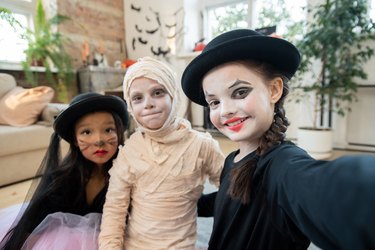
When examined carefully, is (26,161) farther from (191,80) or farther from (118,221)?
(191,80)


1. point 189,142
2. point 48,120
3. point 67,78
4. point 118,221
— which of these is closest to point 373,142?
point 189,142

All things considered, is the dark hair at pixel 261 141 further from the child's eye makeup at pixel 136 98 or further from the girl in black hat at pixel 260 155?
the child's eye makeup at pixel 136 98

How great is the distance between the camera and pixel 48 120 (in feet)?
7.51

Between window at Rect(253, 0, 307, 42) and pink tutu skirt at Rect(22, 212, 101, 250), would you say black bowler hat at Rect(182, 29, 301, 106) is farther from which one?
window at Rect(253, 0, 307, 42)

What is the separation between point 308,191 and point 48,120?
243cm

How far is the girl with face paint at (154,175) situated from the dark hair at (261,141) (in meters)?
0.28

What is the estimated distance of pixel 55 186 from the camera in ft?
3.02

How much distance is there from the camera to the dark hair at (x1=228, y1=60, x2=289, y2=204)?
478mm

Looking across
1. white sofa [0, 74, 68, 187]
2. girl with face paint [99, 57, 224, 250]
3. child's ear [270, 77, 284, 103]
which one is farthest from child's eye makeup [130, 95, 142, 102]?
white sofa [0, 74, 68, 187]

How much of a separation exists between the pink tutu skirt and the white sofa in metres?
1.44

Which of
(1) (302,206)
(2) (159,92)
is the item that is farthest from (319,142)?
(1) (302,206)

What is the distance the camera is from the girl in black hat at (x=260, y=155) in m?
0.32

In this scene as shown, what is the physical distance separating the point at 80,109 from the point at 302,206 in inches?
31.2

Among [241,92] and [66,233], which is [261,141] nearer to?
[241,92]
